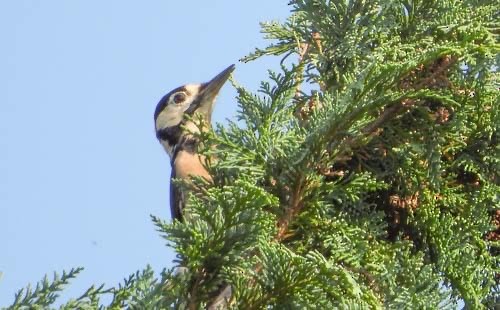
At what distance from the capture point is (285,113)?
2859mm

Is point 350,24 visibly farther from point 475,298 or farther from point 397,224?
point 475,298

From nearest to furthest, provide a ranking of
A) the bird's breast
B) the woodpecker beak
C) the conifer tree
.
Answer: the conifer tree
the bird's breast
the woodpecker beak

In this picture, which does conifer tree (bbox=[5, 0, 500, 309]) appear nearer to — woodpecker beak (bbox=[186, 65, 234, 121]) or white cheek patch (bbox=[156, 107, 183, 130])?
woodpecker beak (bbox=[186, 65, 234, 121])

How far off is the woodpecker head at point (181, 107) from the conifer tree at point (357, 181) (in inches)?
101

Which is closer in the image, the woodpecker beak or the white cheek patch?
the woodpecker beak

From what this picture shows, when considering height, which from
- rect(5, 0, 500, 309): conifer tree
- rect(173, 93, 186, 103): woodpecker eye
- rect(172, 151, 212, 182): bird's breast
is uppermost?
rect(173, 93, 186, 103): woodpecker eye

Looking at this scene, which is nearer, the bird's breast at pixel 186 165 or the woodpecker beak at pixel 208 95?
the bird's breast at pixel 186 165

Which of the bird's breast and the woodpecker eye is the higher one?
the woodpecker eye

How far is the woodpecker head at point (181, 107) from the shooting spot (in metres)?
6.05

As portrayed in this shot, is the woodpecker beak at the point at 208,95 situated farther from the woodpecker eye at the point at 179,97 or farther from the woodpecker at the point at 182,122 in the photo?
the woodpecker eye at the point at 179,97

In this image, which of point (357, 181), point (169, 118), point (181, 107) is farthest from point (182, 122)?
point (357, 181)

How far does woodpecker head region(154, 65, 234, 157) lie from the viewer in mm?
6047

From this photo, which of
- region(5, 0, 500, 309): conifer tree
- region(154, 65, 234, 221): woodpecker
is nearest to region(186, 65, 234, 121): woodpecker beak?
region(154, 65, 234, 221): woodpecker

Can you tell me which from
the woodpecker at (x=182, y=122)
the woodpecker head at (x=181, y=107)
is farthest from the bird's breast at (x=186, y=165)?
the woodpecker head at (x=181, y=107)
